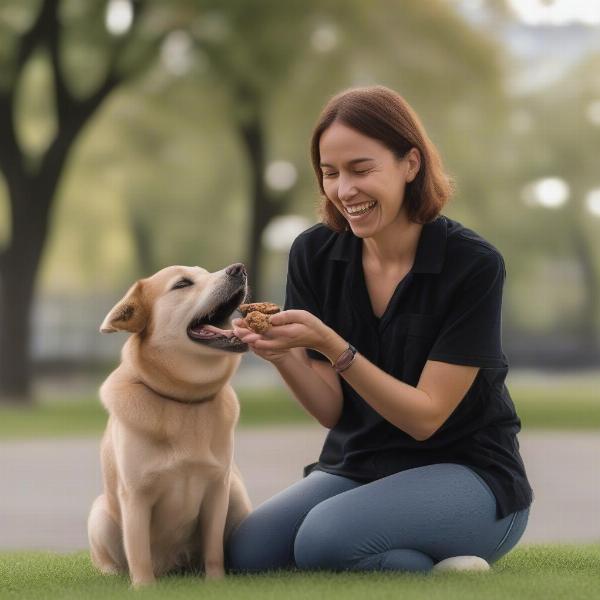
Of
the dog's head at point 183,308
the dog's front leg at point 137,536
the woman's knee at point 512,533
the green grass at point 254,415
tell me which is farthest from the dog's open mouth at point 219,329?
the green grass at point 254,415

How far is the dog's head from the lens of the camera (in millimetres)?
4242

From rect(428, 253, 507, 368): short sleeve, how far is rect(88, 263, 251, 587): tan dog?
753 mm

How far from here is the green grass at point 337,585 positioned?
12.7 ft

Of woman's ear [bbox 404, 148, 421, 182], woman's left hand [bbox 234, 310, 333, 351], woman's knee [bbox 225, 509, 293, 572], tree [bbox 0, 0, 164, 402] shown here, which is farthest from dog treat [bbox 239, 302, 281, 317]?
tree [bbox 0, 0, 164, 402]

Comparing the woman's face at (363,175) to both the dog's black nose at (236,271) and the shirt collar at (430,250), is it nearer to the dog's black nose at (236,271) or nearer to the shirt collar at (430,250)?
the shirt collar at (430,250)

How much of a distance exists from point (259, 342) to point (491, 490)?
1.07 meters

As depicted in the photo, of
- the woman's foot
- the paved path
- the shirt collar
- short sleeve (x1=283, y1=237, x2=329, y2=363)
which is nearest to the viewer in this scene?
the woman's foot

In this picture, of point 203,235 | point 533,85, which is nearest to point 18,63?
point 203,235

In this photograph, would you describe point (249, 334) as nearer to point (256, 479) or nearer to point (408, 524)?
point (408, 524)

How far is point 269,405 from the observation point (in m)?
17.0

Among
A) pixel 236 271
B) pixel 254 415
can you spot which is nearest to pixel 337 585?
pixel 236 271

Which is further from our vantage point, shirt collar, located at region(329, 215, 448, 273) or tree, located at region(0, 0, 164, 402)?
tree, located at region(0, 0, 164, 402)

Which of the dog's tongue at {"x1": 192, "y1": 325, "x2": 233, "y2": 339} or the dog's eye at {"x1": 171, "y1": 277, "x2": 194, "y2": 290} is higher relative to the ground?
the dog's eye at {"x1": 171, "y1": 277, "x2": 194, "y2": 290}

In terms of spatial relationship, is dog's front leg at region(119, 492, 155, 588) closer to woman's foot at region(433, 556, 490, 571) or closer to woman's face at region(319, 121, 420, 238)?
woman's foot at region(433, 556, 490, 571)
